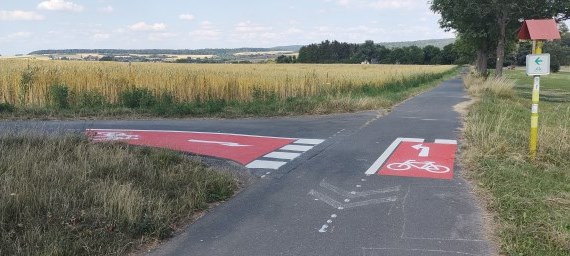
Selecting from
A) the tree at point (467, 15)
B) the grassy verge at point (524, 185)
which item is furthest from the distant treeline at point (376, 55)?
the grassy verge at point (524, 185)

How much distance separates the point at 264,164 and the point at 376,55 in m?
129

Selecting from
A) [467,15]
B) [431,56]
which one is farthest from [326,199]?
[431,56]

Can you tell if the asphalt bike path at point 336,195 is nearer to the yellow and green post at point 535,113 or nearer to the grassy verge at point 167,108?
the yellow and green post at point 535,113

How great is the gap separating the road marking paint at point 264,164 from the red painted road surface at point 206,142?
190 mm

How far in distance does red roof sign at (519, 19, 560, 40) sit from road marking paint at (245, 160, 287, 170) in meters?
4.50

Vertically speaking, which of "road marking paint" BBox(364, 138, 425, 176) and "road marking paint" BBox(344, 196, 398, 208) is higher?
"road marking paint" BBox(364, 138, 425, 176)

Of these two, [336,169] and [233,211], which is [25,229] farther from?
[336,169]

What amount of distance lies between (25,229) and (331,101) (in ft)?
44.4

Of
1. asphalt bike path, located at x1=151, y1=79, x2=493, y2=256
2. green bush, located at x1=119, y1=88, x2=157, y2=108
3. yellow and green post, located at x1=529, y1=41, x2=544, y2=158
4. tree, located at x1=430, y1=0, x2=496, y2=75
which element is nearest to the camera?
asphalt bike path, located at x1=151, y1=79, x2=493, y2=256

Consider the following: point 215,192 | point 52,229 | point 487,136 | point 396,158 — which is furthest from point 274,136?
point 52,229

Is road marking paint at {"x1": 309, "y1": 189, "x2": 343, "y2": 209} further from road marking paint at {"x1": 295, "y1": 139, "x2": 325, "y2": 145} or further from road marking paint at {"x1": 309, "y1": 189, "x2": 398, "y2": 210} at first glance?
road marking paint at {"x1": 295, "y1": 139, "x2": 325, "y2": 145}

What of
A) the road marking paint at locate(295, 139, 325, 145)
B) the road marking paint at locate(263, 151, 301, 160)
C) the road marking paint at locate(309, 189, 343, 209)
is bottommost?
the road marking paint at locate(309, 189, 343, 209)

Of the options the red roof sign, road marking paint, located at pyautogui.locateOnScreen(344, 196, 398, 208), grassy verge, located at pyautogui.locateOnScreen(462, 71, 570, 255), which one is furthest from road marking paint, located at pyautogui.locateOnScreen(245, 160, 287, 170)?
the red roof sign

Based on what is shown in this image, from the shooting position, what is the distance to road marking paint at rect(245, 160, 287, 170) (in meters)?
8.47
